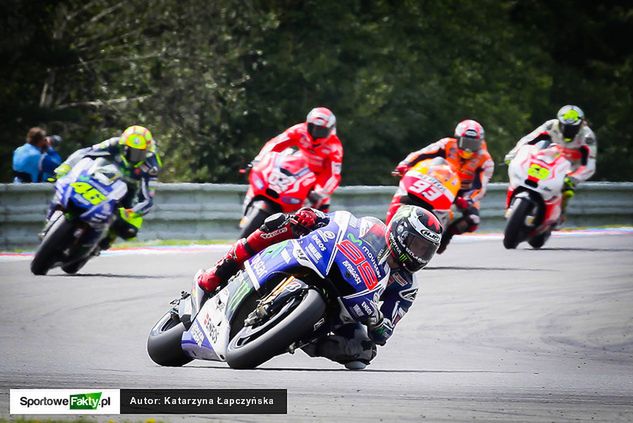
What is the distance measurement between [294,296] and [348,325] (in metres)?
0.61

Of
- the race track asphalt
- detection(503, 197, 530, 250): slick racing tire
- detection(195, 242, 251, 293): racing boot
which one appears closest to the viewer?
the race track asphalt

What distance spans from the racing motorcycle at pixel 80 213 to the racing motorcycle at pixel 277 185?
1.47 metres

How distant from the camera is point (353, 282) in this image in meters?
8.20

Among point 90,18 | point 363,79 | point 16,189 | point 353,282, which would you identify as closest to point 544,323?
point 353,282

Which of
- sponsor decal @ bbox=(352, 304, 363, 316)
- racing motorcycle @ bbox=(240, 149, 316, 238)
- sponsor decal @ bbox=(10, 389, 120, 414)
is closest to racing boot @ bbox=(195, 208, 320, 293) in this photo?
sponsor decal @ bbox=(352, 304, 363, 316)

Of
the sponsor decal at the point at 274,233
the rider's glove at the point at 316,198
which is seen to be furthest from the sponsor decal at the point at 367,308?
the rider's glove at the point at 316,198

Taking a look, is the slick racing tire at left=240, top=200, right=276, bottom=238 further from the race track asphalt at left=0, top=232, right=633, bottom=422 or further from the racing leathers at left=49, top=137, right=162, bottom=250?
the racing leathers at left=49, top=137, right=162, bottom=250

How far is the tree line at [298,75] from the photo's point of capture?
29.2 m

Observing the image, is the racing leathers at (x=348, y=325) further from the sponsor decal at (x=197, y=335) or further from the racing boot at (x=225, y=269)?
the sponsor decal at (x=197, y=335)

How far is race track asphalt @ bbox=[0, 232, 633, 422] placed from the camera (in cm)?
779

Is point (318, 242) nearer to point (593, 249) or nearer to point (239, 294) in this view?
point (239, 294)

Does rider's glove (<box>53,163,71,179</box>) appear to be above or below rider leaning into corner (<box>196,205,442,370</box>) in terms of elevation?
below

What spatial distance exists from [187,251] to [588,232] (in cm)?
636

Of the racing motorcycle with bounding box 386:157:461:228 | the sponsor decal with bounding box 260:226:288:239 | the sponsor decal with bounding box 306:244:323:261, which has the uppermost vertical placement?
the sponsor decal with bounding box 306:244:323:261
